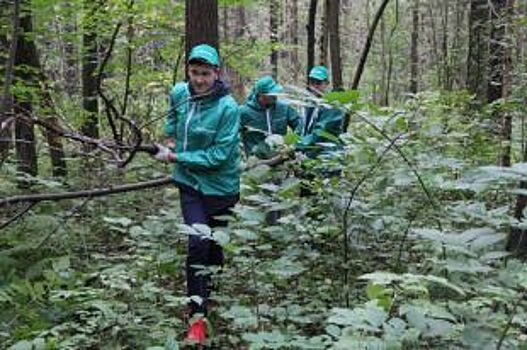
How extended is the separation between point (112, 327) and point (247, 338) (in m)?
1.36

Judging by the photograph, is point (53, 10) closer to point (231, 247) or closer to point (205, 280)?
point (205, 280)

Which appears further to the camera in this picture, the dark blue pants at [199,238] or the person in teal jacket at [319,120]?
the person in teal jacket at [319,120]

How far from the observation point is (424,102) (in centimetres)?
418

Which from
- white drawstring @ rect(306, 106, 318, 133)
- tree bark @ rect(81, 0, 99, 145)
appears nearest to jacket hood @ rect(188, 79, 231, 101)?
white drawstring @ rect(306, 106, 318, 133)

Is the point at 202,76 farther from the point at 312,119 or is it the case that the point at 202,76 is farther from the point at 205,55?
the point at 312,119

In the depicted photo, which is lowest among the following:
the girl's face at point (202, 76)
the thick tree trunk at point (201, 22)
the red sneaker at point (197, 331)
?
the red sneaker at point (197, 331)

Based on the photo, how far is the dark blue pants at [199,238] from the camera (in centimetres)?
467

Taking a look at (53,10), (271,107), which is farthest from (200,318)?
(53,10)

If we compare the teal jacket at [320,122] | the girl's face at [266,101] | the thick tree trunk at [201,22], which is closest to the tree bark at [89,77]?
the thick tree trunk at [201,22]

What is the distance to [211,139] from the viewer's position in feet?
16.2

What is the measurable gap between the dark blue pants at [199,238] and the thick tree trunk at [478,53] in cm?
802

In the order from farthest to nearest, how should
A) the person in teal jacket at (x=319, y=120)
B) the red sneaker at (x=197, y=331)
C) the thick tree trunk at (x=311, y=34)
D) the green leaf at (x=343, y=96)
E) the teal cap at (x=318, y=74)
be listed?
the thick tree trunk at (x=311, y=34)
the teal cap at (x=318, y=74)
the person in teal jacket at (x=319, y=120)
the red sneaker at (x=197, y=331)
the green leaf at (x=343, y=96)

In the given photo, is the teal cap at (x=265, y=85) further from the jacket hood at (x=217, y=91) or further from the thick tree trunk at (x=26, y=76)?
the thick tree trunk at (x=26, y=76)

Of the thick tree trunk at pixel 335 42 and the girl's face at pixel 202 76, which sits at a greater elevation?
the thick tree trunk at pixel 335 42
